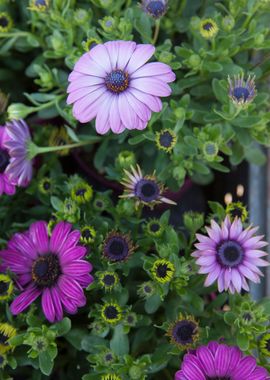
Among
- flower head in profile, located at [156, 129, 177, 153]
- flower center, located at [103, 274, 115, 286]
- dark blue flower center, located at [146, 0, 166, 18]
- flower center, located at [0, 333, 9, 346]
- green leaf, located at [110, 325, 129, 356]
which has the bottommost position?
green leaf, located at [110, 325, 129, 356]

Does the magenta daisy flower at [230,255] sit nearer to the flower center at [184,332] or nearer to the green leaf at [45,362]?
the flower center at [184,332]

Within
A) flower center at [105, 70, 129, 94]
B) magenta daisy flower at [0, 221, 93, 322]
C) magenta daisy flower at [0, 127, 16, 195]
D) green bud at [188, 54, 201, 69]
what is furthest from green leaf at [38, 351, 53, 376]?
green bud at [188, 54, 201, 69]

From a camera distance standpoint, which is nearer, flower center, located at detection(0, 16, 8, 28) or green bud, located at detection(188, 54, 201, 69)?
green bud, located at detection(188, 54, 201, 69)

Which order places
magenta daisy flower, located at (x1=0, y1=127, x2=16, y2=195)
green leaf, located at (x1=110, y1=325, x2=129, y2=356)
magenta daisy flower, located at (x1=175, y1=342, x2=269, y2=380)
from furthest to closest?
magenta daisy flower, located at (x1=0, y1=127, x2=16, y2=195)
green leaf, located at (x1=110, y1=325, x2=129, y2=356)
magenta daisy flower, located at (x1=175, y1=342, x2=269, y2=380)

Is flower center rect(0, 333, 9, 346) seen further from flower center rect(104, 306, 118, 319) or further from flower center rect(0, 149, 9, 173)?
flower center rect(0, 149, 9, 173)

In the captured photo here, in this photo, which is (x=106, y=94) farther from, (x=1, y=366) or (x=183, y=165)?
(x=1, y=366)

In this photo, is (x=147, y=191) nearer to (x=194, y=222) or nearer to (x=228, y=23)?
(x=194, y=222)

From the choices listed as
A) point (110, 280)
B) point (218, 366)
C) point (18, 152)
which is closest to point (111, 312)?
point (110, 280)

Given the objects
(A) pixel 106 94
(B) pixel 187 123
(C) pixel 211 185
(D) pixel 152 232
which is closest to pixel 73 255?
(D) pixel 152 232
